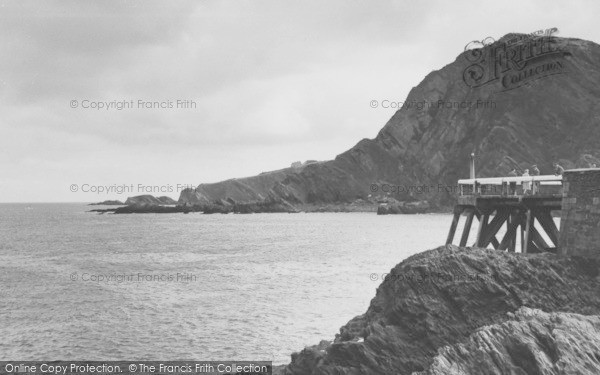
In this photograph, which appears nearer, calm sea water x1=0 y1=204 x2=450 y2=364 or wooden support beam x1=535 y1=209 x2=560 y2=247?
wooden support beam x1=535 y1=209 x2=560 y2=247

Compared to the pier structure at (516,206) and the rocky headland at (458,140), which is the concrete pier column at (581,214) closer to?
the pier structure at (516,206)

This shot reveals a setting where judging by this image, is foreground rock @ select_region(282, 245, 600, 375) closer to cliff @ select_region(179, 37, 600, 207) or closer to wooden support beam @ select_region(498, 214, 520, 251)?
wooden support beam @ select_region(498, 214, 520, 251)

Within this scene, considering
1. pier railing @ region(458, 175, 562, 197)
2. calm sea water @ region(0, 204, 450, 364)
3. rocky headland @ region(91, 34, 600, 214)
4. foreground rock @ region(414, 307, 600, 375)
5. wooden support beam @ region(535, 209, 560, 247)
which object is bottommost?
calm sea water @ region(0, 204, 450, 364)

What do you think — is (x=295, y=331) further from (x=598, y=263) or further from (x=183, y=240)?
(x=183, y=240)

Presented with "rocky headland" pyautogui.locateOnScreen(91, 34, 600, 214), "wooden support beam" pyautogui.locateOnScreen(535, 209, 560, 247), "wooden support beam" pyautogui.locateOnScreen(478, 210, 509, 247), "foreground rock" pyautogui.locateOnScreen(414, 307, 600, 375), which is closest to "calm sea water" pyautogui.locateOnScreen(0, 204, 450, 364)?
"wooden support beam" pyautogui.locateOnScreen(478, 210, 509, 247)

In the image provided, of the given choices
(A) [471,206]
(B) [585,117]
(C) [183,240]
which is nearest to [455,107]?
(B) [585,117]

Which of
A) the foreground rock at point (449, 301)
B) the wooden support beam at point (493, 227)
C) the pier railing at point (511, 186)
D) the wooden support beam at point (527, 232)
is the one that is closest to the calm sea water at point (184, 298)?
the foreground rock at point (449, 301)
